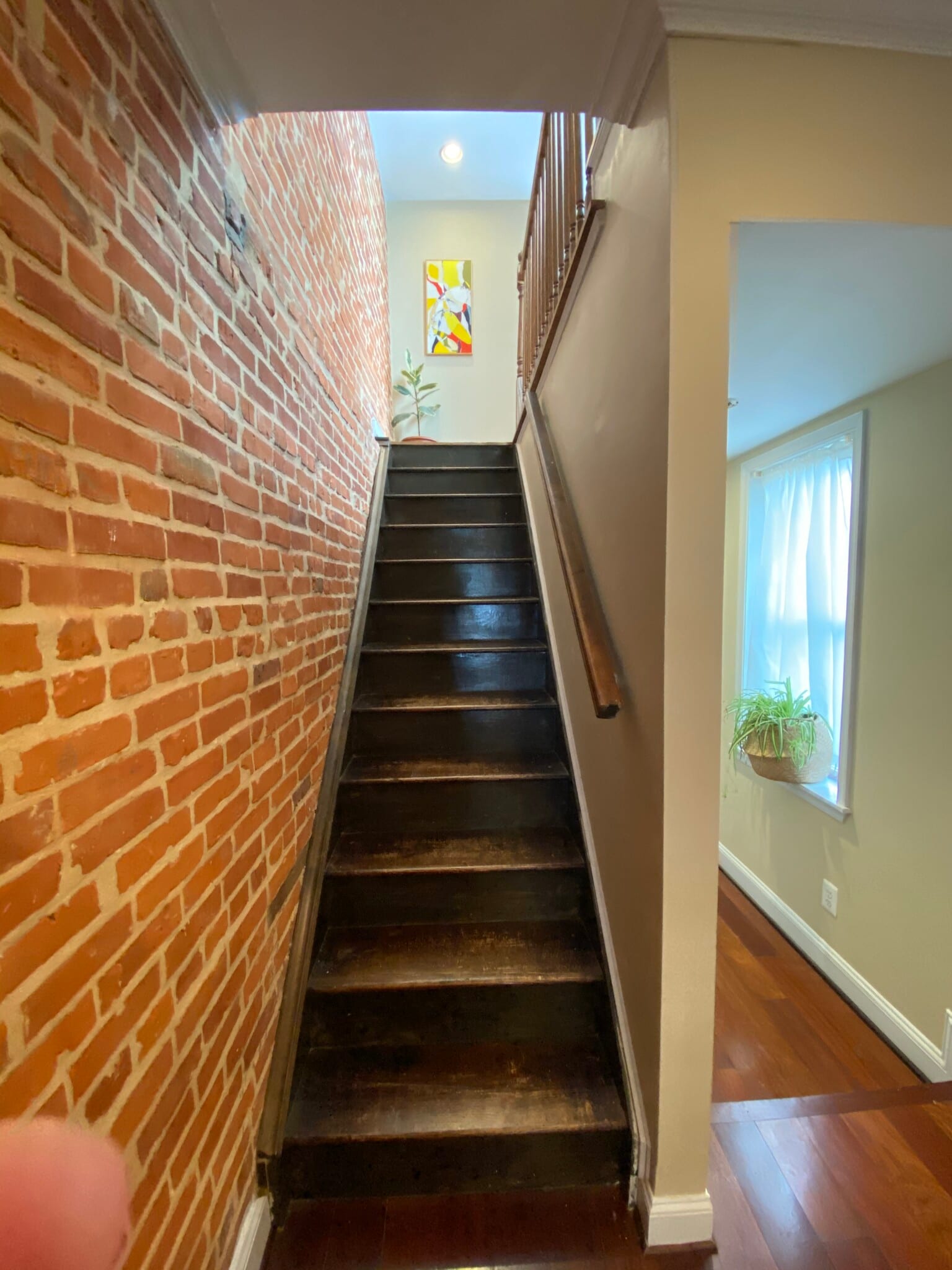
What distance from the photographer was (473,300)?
13.3 ft

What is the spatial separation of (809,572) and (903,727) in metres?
0.83

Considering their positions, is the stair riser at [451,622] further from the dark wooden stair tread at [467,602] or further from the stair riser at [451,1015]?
the stair riser at [451,1015]

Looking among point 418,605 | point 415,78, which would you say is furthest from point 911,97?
point 418,605

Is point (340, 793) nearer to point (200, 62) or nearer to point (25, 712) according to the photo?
point (25, 712)

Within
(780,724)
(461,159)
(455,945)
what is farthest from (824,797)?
(461,159)

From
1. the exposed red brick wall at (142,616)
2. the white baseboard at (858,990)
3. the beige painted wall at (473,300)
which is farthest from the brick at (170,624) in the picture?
the beige painted wall at (473,300)

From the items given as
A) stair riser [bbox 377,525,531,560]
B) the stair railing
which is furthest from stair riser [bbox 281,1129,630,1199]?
the stair railing

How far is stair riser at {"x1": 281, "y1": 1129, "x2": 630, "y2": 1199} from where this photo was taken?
1.18m

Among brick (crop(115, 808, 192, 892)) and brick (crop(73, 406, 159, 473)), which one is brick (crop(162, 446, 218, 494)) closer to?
brick (crop(73, 406, 159, 473))

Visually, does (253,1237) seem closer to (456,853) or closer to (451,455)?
(456,853)

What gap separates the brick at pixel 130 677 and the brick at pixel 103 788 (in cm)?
9

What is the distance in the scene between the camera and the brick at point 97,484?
642 mm

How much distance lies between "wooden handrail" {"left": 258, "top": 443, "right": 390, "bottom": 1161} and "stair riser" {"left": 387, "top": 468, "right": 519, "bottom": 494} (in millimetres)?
966

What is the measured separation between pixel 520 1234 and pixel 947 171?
7.80ft
